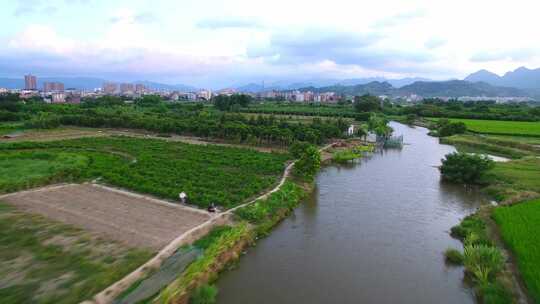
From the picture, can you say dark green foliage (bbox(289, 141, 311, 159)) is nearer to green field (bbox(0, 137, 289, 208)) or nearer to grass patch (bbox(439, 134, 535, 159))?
green field (bbox(0, 137, 289, 208))

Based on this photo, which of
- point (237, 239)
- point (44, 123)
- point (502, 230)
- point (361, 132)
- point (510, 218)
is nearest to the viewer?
point (237, 239)

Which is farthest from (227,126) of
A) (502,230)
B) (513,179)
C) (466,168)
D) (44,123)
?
(502,230)

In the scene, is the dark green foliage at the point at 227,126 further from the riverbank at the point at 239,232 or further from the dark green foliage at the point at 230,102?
the dark green foliage at the point at 230,102

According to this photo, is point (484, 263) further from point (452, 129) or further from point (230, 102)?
point (230, 102)

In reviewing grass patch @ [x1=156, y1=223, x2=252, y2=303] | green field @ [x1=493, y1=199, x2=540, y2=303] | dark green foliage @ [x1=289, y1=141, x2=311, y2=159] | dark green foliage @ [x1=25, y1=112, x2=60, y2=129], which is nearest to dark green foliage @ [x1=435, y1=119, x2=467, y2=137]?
dark green foliage @ [x1=289, y1=141, x2=311, y2=159]

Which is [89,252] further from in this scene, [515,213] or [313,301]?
[515,213]

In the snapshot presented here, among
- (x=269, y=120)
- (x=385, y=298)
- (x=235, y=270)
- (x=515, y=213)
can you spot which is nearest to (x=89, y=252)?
(x=235, y=270)
